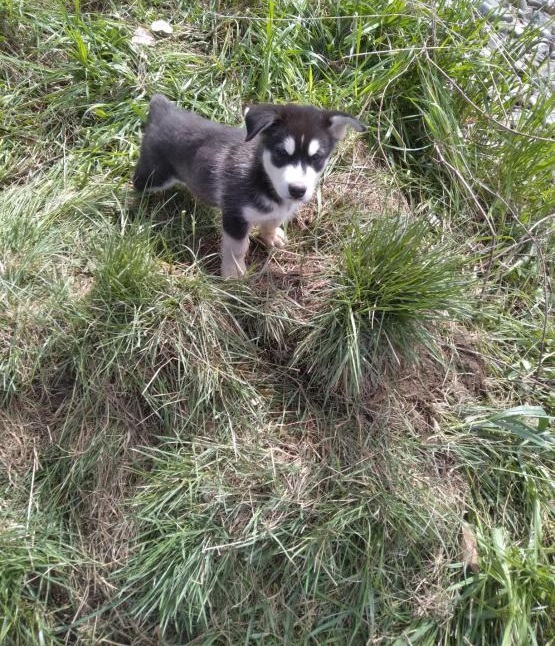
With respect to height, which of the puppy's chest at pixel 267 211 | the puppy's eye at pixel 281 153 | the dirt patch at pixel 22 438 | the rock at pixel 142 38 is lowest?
the dirt patch at pixel 22 438

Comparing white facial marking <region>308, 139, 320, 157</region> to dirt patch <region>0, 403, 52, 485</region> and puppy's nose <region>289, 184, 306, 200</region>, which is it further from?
dirt patch <region>0, 403, 52, 485</region>

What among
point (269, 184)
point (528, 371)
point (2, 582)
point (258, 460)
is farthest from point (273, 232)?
point (2, 582)

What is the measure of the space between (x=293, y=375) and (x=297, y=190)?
0.95 meters

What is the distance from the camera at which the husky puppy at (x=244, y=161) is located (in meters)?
2.61

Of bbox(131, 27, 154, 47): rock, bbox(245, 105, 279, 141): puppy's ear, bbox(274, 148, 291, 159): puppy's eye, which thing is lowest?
bbox(131, 27, 154, 47): rock

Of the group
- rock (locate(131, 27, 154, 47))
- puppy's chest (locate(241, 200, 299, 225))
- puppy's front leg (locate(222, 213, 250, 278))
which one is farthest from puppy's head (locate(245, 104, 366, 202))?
rock (locate(131, 27, 154, 47))

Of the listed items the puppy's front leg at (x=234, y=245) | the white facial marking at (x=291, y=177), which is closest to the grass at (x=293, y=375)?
the puppy's front leg at (x=234, y=245)

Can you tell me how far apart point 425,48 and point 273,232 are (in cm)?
144

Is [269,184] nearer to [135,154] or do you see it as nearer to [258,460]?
[135,154]

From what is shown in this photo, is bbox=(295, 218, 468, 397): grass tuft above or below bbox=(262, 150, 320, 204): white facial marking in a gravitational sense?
below

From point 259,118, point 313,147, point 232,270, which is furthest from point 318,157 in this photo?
point 232,270

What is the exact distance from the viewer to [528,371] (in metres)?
3.12

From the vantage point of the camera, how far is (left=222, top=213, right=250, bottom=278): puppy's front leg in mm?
2936

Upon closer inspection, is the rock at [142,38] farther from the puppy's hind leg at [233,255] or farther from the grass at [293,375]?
the puppy's hind leg at [233,255]
